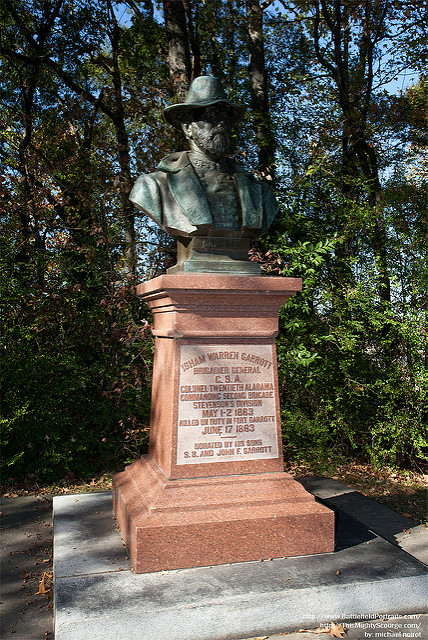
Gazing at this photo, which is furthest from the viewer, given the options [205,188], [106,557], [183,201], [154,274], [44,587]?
[154,274]

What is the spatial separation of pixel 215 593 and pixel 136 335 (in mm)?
3925

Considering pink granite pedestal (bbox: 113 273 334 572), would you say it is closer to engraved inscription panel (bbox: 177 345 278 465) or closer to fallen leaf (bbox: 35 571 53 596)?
engraved inscription panel (bbox: 177 345 278 465)

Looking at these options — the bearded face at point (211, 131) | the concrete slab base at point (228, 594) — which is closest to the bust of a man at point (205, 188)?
the bearded face at point (211, 131)

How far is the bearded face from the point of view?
4137 millimetres

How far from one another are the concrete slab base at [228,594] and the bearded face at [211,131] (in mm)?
2836

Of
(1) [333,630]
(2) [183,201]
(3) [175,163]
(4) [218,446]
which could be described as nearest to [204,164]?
(3) [175,163]

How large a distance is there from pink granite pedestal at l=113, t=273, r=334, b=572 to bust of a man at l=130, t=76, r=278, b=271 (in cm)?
44

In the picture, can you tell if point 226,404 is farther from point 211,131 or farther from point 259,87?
point 259,87

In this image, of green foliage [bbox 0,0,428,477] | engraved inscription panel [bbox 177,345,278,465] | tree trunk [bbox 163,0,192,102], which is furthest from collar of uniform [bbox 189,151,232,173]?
tree trunk [bbox 163,0,192,102]

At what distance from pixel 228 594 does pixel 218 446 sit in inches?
38.1

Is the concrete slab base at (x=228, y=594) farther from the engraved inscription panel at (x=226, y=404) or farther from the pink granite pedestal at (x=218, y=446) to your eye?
the engraved inscription panel at (x=226, y=404)

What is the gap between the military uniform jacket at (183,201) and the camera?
3.94 meters

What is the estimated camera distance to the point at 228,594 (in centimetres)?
314

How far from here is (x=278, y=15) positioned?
9.83 m
